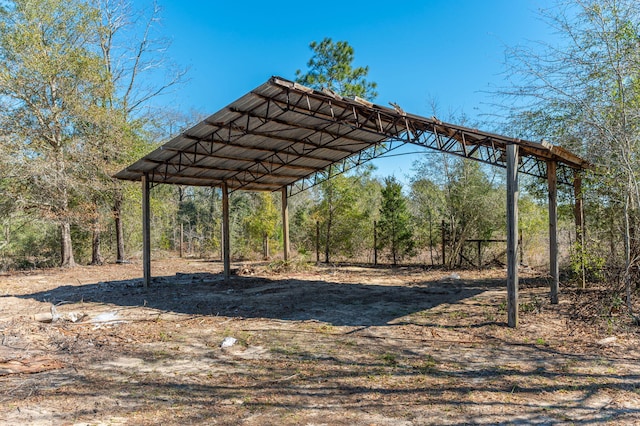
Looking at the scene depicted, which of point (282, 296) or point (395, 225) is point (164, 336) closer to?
point (282, 296)

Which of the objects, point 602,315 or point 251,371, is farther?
point 602,315

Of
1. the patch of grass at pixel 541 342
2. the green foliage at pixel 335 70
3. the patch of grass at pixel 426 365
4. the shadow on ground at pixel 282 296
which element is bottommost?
the patch of grass at pixel 541 342

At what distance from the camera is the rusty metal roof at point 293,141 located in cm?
779

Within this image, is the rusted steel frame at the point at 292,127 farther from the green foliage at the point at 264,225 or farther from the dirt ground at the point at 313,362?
the green foliage at the point at 264,225

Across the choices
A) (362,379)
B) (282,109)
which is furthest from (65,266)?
(362,379)

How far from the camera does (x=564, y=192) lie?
10391 millimetres

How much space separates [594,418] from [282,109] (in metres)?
7.56

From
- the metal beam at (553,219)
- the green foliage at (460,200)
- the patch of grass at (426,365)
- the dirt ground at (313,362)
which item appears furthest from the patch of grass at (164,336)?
the green foliage at (460,200)

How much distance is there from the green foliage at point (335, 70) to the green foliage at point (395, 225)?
18.2 feet

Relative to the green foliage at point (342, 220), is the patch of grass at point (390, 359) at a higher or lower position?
lower

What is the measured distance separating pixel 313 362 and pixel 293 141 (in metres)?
7.96

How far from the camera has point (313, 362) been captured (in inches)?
191

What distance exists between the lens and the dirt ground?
3.51m

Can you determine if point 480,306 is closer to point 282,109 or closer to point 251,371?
point 251,371
